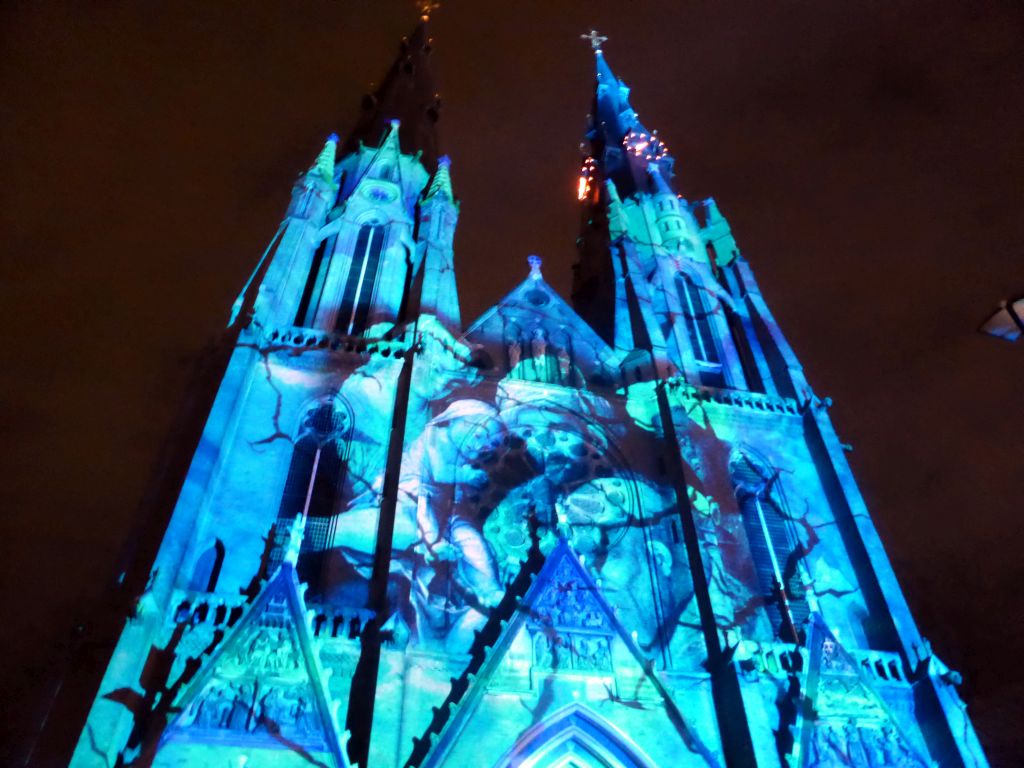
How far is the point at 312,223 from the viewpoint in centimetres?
1658

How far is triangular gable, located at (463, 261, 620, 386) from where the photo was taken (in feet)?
50.9

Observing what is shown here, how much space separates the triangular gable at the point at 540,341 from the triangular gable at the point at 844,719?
699 cm

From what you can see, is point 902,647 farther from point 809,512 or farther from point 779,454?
point 779,454

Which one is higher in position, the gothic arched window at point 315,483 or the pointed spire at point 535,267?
the pointed spire at point 535,267

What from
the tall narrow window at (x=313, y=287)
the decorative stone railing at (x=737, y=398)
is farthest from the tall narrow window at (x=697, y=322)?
the tall narrow window at (x=313, y=287)

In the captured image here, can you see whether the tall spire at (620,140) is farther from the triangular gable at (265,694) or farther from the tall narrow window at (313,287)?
the triangular gable at (265,694)

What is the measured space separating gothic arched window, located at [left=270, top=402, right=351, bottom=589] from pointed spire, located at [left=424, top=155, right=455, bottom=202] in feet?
23.8

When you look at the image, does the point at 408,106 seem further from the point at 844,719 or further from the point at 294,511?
the point at 844,719

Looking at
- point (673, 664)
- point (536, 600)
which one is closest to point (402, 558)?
point (536, 600)

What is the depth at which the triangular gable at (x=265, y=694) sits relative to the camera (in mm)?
A: 8320

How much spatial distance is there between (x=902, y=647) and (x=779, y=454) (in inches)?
161

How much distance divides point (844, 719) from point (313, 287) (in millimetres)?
12390

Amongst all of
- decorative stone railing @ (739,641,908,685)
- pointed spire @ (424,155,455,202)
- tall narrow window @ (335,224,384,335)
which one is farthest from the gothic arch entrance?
pointed spire @ (424,155,455,202)

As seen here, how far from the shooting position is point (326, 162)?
60.3ft
